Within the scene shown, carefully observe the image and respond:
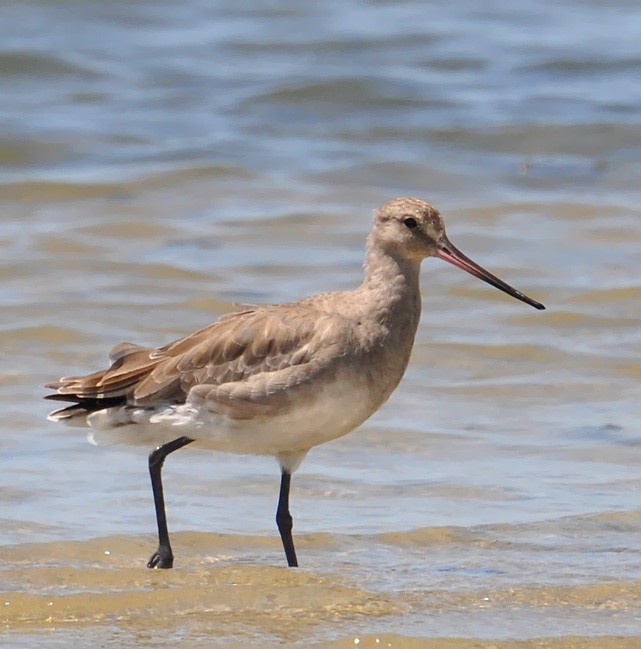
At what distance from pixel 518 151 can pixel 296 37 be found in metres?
3.89

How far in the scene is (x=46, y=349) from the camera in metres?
9.31

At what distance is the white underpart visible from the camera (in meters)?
6.27

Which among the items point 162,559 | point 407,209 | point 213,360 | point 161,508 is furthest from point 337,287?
point 162,559

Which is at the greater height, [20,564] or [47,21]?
[47,21]

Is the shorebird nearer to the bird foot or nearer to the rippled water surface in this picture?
the bird foot

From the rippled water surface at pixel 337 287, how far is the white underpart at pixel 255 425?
436mm

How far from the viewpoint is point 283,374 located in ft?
20.8

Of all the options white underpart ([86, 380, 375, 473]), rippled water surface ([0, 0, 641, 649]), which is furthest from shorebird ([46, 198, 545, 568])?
rippled water surface ([0, 0, 641, 649])

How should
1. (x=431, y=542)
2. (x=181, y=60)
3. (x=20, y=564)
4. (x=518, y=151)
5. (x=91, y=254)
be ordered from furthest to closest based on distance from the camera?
1. (x=181, y=60)
2. (x=518, y=151)
3. (x=91, y=254)
4. (x=431, y=542)
5. (x=20, y=564)

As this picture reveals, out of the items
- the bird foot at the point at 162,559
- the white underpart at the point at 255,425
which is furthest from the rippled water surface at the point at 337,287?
the white underpart at the point at 255,425

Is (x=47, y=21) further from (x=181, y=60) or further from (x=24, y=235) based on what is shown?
(x=24, y=235)

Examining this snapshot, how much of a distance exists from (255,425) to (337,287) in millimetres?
4238

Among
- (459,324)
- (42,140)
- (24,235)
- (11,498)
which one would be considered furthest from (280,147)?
(11,498)

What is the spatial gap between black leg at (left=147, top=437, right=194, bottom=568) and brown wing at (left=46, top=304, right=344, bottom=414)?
231mm
